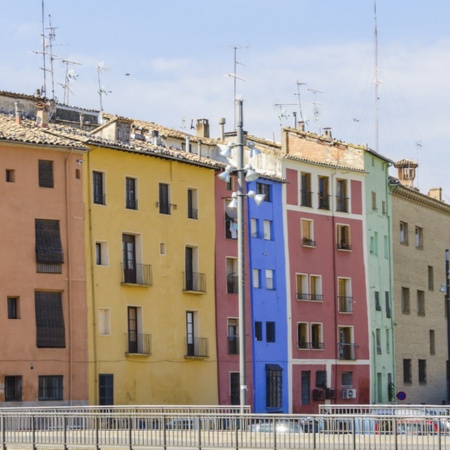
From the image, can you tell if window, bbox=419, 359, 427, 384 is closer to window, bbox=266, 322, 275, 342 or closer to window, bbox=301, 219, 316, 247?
window, bbox=301, 219, 316, 247

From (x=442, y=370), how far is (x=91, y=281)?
33.7 metres

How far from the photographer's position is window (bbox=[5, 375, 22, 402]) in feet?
193

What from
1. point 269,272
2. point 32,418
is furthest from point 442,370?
point 32,418

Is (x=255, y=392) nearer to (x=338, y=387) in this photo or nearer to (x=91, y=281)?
Answer: (x=338, y=387)

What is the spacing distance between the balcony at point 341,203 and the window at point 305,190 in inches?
94.8

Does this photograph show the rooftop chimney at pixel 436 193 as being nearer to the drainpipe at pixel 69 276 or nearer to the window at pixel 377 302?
the window at pixel 377 302

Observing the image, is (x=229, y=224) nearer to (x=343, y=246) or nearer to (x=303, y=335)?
(x=303, y=335)

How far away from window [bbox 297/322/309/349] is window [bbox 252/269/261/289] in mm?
3659

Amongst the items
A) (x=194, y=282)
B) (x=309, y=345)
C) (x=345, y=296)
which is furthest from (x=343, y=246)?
(x=194, y=282)

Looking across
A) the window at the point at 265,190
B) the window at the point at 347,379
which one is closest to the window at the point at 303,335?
the window at the point at 347,379

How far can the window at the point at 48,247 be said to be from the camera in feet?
198

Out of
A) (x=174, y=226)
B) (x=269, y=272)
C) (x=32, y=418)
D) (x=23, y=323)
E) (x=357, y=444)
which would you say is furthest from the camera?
(x=269, y=272)

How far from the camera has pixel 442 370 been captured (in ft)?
294

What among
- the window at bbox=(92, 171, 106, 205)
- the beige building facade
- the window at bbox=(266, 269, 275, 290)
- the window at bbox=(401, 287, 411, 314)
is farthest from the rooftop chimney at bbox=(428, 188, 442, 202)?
the window at bbox=(92, 171, 106, 205)
